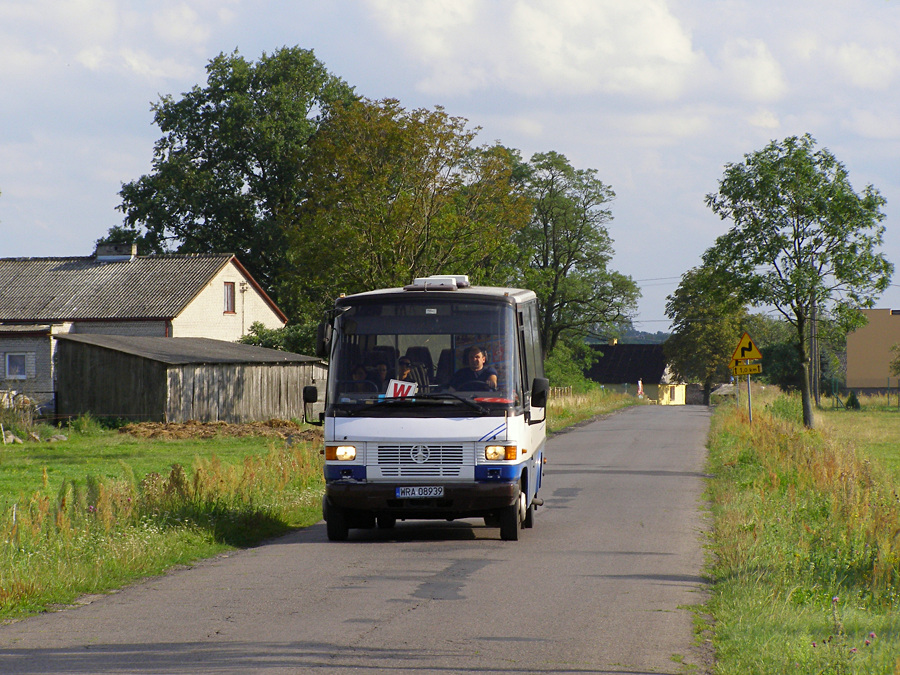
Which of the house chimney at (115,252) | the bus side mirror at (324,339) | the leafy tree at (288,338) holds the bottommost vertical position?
the bus side mirror at (324,339)

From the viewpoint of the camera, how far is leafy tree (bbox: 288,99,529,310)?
120 ft

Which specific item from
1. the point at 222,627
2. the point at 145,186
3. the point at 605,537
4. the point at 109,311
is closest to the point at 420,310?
the point at 605,537

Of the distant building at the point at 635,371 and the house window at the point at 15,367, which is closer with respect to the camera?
the house window at the point at 15,367

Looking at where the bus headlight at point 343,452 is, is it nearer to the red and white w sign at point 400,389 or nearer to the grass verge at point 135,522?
the red and white w sign at point 400,389

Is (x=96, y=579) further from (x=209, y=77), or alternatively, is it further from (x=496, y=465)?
(x=209, y=77)

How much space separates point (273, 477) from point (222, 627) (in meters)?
8.52

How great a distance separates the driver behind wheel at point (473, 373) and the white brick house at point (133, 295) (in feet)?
131

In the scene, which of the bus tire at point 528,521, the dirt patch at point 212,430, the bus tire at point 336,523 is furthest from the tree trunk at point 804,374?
the bus tire at point 336,523

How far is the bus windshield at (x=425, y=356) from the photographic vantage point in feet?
Result: 38.7

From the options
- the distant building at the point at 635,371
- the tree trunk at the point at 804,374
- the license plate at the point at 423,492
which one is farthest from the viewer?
the distant building at the point at 635,371

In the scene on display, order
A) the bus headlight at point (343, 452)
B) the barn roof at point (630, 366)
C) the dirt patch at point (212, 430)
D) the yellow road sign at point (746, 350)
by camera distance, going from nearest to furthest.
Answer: the bus headlight at point (343, 452) < the yellow road sign at point (746, 350) < the dirt patch at point (212, 430) < the barn roof at point (630, 366)

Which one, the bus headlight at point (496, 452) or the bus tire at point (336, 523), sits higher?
the bus headlight at point (496, 452)

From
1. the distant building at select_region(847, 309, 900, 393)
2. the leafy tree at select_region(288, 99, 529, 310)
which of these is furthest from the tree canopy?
the distant building at select_region(847, 309, 900, 393)

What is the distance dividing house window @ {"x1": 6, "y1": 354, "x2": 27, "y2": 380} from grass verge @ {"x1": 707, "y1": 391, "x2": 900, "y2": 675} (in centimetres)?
3415
